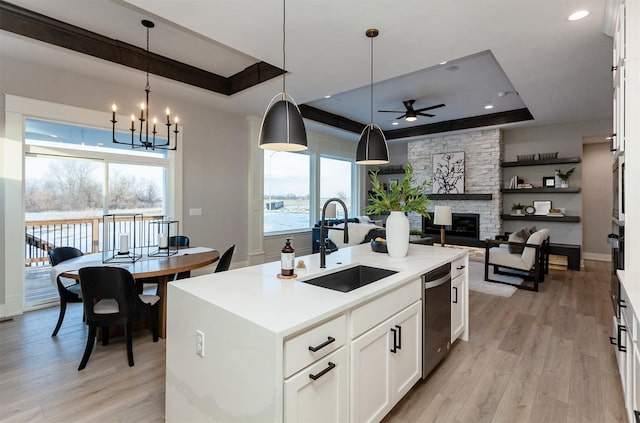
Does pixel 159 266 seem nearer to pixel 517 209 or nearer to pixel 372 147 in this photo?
pixel 372 147

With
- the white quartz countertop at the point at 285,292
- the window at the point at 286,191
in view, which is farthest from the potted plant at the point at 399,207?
the window at the point at 286,191

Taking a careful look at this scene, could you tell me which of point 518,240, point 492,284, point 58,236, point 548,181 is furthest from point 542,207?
point 58,236

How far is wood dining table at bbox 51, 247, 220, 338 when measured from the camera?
2539mm

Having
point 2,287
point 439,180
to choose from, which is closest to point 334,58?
point 2,287

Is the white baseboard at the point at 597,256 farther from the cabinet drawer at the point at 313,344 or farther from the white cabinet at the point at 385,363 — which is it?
the cabinet drawer at the point at 313,344

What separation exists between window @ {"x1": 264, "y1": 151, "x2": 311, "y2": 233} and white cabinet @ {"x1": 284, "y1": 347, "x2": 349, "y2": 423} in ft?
16.9

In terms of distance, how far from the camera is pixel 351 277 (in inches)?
88.1

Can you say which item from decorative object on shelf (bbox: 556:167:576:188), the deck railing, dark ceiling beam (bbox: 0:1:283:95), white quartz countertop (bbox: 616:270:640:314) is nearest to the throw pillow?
decorative object on shelf (bbox: 556:167:576:188)

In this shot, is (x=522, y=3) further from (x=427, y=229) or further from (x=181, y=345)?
(x=427, y=229)

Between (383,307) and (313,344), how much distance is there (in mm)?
557

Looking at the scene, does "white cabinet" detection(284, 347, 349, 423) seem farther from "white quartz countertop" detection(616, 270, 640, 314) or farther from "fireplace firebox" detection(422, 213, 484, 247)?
"fireplace firebox" detection(422, 213, 484, 247)

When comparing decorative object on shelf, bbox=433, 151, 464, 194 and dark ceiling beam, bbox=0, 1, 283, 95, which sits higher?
dark ceiling beam, bbox=0, 1, 283, 95

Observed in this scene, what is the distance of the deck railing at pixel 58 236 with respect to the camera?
379 cm

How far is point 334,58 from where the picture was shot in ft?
11.2
